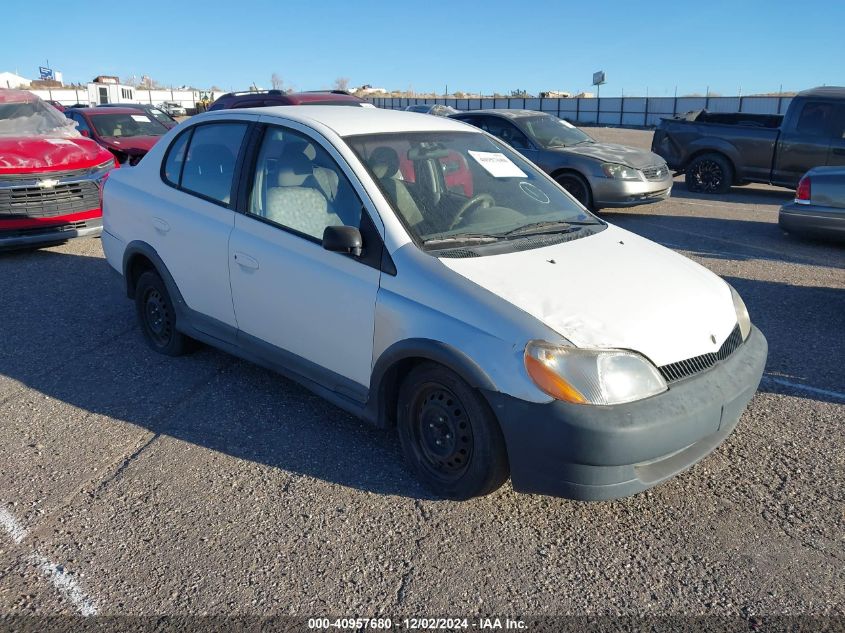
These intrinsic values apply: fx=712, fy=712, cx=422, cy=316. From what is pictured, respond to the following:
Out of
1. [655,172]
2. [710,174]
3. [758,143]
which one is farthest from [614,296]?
[710,174]

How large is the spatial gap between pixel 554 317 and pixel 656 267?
3.17 feet

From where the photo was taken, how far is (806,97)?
12125mm

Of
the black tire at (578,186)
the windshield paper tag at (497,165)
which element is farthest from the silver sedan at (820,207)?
the windshield paper tag at (497,165)

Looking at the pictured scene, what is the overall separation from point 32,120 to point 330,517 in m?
8.44

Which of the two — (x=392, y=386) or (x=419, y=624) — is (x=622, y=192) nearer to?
(x=392, y=386)

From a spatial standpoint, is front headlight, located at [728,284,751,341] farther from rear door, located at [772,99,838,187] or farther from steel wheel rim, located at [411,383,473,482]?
rear door, located at [772,99,838,187]

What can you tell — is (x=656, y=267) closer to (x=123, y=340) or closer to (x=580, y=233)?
(x=580, y=233)

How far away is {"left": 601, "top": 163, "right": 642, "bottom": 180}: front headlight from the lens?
1012cm

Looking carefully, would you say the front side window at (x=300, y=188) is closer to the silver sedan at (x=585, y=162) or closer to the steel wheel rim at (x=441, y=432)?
the steel wheel rim at (x=441, y=432)

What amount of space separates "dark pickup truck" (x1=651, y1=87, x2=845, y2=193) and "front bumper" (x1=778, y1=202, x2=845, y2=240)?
13.2ft

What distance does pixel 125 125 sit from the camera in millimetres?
13430

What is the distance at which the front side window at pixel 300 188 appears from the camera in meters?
3.69

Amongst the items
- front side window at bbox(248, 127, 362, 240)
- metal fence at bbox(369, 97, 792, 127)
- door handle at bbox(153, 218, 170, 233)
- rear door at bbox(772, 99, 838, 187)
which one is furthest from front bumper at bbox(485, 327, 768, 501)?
metal fence at bbox(369, 97, 792, 127)

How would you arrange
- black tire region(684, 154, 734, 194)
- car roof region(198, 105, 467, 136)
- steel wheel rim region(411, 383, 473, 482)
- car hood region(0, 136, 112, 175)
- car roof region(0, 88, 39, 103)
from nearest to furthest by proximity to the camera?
steel wheel rim region(411, 383, 473, 482)
car roof region(198, 105, 467, 136)
car hood region(0, 136, 112, 175)
car roof region(0, 88, 39, 103)
black tire region(684, 154, 734, 194)
